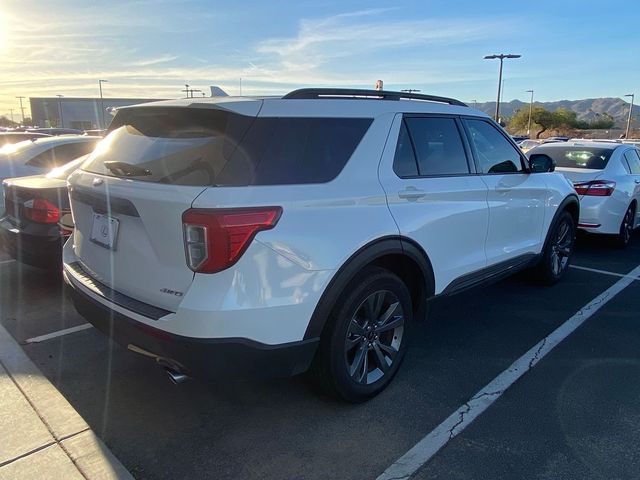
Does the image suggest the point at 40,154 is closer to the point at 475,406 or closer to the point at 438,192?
the point at 438,192

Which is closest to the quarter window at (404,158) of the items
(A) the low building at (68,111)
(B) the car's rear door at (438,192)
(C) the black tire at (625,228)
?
(B) the car's rear door at (438,192)

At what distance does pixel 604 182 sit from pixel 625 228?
3.21ft

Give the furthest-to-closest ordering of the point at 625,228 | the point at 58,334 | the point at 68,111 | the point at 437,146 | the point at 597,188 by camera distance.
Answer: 1. the point at 68,111
2. the point at 625,228
3. the point at 597,188
4. the point at 58,334
5. the point at 437,146

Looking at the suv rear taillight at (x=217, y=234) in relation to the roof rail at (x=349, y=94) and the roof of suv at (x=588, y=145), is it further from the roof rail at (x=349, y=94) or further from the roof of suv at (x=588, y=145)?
the roof of suv at (x=588, y=145)

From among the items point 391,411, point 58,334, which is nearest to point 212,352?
point 391,411

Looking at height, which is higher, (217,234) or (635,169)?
(217,234)

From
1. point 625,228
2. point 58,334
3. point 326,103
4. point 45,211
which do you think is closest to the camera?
point 326,103

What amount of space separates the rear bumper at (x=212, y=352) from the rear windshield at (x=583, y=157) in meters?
6.13

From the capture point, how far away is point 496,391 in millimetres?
3266

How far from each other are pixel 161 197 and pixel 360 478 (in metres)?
1.67

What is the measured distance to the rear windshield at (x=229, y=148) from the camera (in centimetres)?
244

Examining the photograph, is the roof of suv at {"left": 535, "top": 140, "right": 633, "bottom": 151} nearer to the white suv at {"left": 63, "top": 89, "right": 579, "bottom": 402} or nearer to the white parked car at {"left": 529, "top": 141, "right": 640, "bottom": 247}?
the white parked car at {"left": 529, "top": 141, "right": 640, "bottom": 247}

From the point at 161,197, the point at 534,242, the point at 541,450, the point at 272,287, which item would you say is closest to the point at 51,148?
the point at 161,197

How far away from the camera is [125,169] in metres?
2.76
